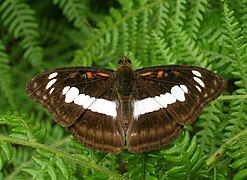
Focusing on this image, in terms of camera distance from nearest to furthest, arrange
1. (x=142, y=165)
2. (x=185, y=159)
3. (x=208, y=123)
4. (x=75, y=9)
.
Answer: (x=185, y=159), (x=142, y=165), (x=208, y=123), (x=75, y=9)

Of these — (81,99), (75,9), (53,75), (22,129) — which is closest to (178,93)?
(81,99)

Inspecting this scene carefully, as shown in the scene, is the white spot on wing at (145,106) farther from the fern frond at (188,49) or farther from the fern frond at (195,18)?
the fern frond at (195,18)

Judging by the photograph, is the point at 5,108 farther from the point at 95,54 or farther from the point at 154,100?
the point at 154,100

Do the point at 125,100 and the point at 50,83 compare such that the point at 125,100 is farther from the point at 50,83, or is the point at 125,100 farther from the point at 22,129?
the point at 22,129

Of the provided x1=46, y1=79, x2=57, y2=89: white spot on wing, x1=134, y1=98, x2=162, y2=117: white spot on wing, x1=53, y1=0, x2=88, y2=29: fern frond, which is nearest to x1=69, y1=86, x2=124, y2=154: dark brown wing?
x1=134, y1=98, x2=162, y2=117: white spot on wing

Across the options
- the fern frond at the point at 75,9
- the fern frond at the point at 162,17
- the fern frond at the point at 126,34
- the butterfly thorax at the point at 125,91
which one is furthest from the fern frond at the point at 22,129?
the fern frond at the point at 75,9


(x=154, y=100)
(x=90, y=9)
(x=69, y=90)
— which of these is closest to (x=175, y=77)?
(x=154, y=100)
